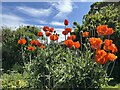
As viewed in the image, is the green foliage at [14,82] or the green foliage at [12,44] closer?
the green foliage at [14,82]

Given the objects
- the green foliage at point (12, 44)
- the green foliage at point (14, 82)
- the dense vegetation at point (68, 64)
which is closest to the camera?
the dense vegetation at point (68, 64)

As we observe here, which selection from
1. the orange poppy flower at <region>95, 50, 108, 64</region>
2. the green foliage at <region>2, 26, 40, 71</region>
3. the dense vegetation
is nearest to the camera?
the orange poppy flower at <region>95, 50, 108, 64</region>

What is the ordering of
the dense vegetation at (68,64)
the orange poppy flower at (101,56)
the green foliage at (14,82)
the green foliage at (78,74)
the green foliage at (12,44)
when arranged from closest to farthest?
the orange poppy flower at (101,56)
the dense vegetation at (68,64)
the green foliage at (78,74)
the green foliage at (14,82)
the green foliage at (12,44)

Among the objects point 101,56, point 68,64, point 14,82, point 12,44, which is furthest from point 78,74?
point 12,44

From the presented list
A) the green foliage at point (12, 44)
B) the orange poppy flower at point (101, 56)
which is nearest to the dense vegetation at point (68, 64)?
the orange poppy flower at point (101, 56)

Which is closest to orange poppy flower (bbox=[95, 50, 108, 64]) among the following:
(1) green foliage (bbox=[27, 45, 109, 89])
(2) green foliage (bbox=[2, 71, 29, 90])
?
(1) green foliage (bbox=[27, 45, 109, 89])

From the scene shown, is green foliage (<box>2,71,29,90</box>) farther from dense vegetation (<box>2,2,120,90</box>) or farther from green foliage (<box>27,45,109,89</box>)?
green foliage (<box>27,45,109,89</box>)

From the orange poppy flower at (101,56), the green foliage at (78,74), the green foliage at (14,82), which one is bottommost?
the green foliage at (14,82)

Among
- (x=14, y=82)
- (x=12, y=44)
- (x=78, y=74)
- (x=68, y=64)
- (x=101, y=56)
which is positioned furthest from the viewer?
(x=12, y=44)

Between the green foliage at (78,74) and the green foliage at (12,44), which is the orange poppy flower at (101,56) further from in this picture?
the green foliage at (12,44)

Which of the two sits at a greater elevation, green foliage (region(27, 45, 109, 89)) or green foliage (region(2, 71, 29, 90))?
green foliage (region(27, 45, 109, 89))

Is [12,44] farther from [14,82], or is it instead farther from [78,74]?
[78,74]

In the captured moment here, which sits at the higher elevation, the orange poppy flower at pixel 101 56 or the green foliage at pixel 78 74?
the orange poppy flower at pixel 101 56

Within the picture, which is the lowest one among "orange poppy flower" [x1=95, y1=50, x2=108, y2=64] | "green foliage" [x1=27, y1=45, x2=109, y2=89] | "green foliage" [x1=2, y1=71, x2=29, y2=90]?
"green foliage" [x1=2, y1=71, x2=29, y2=90]
